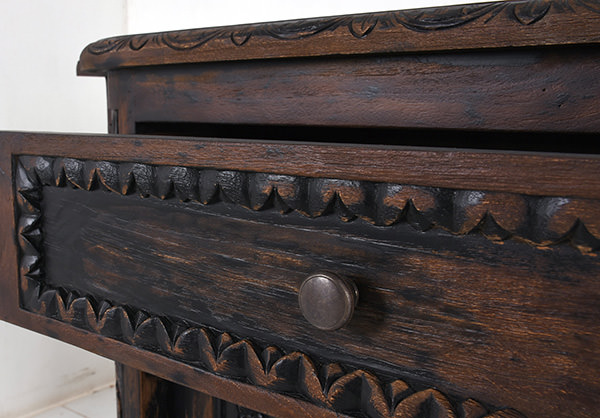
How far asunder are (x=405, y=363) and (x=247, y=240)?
0.36 ft

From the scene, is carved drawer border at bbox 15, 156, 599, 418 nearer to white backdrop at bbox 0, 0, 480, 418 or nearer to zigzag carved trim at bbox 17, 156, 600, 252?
zigzag carved trim at bbox 17, 156, 600, 252

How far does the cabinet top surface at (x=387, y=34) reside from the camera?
300mm

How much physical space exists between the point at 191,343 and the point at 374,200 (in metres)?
0.16

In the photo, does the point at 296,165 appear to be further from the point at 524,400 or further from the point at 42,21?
the point at 42,21

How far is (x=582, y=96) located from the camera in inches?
12.3

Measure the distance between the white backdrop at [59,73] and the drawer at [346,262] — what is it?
657 millimetres

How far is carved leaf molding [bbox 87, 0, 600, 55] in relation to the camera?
1.00ft

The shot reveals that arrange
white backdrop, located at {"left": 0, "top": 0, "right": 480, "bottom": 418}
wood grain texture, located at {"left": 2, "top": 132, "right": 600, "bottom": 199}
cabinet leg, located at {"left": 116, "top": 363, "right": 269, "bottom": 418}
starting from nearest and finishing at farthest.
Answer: wood grain texture, located at {"left": 2, "top": 132, "right": 600, "bottom": 199}
cabinet leg, located at {"left": 116, "top": 363, "right": 269, "bottom": 418}
white backdrop, located at {"left": 0, "top": 0, "right": 480, "bottom": 418}

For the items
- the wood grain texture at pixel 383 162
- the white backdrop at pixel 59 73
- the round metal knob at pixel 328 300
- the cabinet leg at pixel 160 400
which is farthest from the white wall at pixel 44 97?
the round metal knob at pixel 328 300

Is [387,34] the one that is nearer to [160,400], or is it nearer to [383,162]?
[383,162]

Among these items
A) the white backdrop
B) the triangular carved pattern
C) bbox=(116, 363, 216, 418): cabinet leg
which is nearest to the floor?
the white backdrop

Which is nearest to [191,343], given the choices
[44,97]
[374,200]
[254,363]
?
[254,363]

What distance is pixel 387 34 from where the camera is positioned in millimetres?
350

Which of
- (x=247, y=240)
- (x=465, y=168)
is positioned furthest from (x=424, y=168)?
(x=247, y=240)
